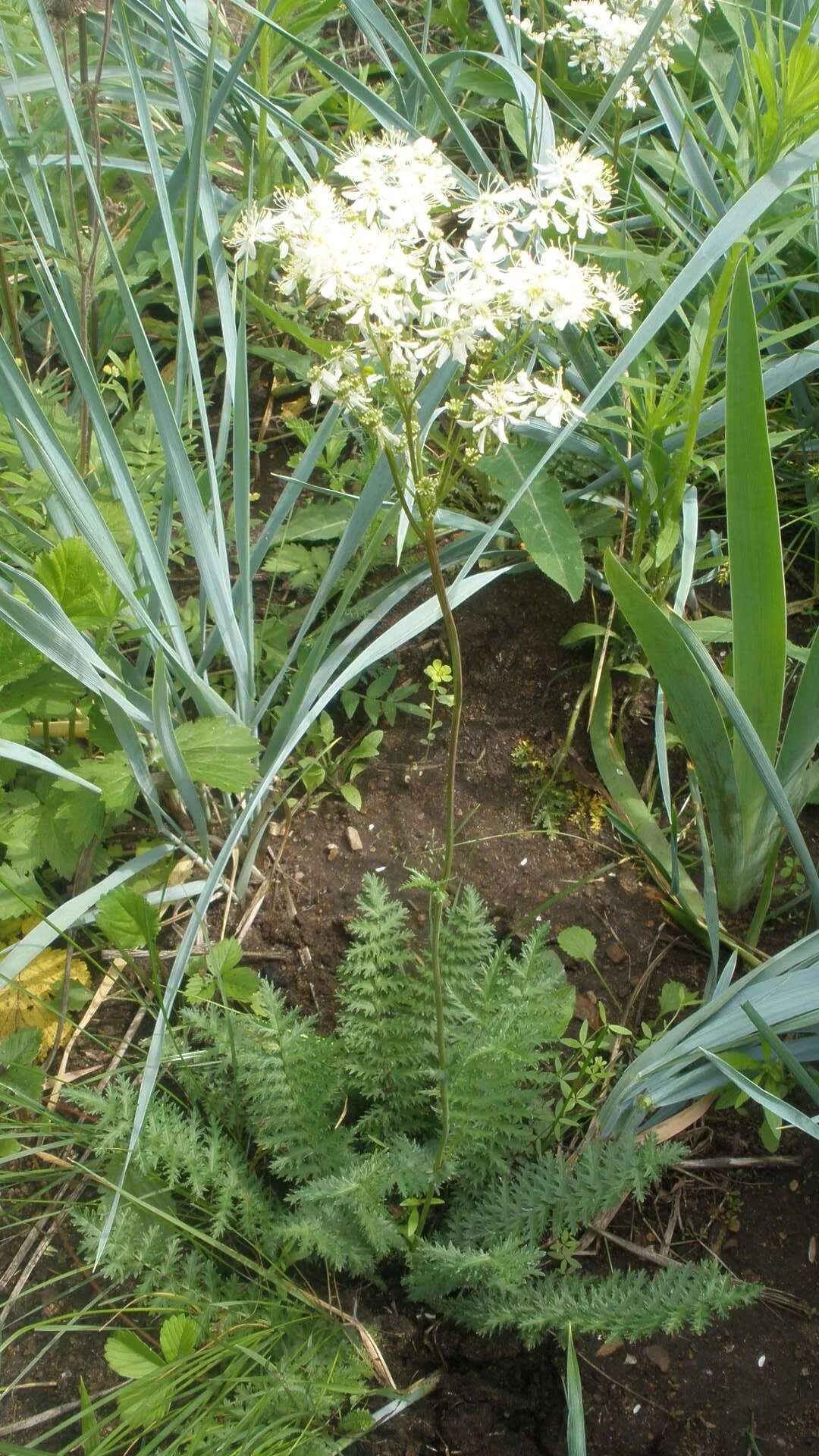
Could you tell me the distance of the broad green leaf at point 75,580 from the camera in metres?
1.35

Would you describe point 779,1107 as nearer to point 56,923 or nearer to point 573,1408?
point 573,1408

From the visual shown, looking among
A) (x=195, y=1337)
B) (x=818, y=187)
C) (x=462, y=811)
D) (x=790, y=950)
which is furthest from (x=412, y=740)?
(x=818, y=187)

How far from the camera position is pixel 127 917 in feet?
4.04

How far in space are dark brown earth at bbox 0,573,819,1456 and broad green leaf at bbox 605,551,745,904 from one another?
0.56 feet

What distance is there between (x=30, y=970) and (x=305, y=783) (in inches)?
20.0

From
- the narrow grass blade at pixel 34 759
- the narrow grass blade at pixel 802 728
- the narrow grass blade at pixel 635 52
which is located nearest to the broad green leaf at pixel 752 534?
the narrow grass blade at pixel 802 728

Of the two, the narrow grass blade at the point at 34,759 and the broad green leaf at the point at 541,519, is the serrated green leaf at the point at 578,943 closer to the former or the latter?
the broad green leaf at the point at 541,519

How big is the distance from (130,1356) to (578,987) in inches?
29.7

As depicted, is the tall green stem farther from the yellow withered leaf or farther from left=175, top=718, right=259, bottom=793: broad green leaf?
the yellow withered leaf

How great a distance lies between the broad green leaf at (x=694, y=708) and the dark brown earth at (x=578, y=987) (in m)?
0.17

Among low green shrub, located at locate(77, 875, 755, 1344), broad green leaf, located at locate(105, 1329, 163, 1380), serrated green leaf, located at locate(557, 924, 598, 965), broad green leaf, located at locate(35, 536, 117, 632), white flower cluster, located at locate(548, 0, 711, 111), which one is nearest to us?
broad green leaf, located at locate(105, 1329, 163, 1380)

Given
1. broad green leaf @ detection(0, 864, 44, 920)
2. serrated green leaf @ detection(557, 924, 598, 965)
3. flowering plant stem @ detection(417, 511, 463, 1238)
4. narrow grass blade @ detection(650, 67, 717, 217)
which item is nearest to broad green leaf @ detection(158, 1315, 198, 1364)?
flowering plant stem @ detection(417, 511, 463, 1238)

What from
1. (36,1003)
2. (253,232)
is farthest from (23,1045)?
(253,232)

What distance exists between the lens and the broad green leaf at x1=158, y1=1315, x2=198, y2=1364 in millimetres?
1028
